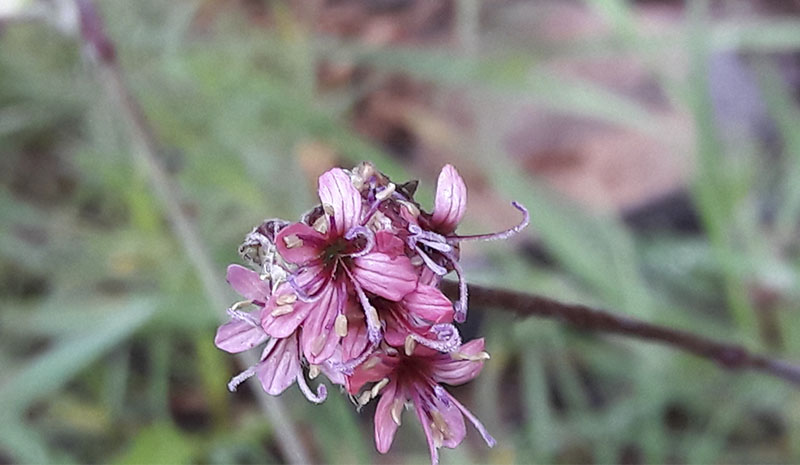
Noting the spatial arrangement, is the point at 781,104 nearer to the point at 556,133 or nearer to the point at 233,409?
the point at 556,133

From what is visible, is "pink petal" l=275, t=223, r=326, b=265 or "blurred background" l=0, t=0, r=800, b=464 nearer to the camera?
"pink petal" l=275, t=223, r=326, b=265

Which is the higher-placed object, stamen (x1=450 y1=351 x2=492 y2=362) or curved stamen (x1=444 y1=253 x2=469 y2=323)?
curved stamen (x1=444 y1=253 x2=469 y2=323)

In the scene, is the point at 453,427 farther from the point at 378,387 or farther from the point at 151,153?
the point at 151,153

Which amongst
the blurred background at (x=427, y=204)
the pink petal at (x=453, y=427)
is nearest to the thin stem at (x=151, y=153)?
the blurred background at (x=427, y=204)

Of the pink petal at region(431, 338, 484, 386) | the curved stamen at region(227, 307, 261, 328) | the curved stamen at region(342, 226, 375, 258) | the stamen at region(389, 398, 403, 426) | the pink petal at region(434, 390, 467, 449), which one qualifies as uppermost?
the curved stamen at region(342, 226, 375, 258)

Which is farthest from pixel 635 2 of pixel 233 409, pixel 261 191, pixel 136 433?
pixel 136 433

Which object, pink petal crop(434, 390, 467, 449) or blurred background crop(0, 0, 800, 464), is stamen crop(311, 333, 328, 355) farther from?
blurred background crop(0, 0, 800, 464)

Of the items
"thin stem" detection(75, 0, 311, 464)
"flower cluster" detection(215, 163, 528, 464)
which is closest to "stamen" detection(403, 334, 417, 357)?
"flower cluster" detection(215, 163, 528, 464)

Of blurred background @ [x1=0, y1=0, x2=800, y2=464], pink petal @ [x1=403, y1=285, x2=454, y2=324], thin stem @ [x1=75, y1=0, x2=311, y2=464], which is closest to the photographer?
pink petal @ [x1=403, y1=285, x2=454, y2=324]
